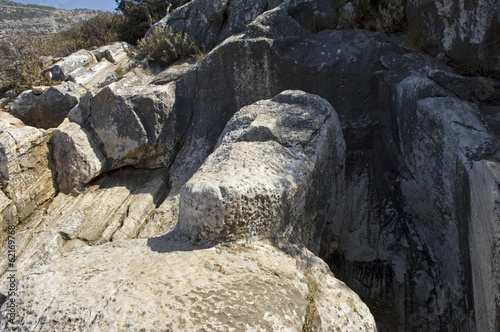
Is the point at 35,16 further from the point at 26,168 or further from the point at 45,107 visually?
Result: the point at 26,168

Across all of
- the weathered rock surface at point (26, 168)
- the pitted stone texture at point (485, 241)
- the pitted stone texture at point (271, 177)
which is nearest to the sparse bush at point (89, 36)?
the weathered rock surface at point (26, 168)

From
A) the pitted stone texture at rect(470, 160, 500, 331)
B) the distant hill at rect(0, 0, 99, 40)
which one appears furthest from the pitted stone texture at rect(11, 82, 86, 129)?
the distant hill at rect(0, 0, 99, 40)

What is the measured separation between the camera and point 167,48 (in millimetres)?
7105

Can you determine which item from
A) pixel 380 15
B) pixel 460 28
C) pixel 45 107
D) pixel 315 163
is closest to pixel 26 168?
pixel 45 107

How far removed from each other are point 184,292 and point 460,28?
14.2ft

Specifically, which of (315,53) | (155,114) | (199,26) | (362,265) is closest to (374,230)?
(362,265)

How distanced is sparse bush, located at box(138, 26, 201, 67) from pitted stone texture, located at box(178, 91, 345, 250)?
3146mm

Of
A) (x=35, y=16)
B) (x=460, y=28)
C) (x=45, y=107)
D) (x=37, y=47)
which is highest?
(x=35, y=16)

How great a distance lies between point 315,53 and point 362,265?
10.1ft

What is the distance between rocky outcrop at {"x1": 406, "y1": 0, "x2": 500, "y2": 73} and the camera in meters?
4.20

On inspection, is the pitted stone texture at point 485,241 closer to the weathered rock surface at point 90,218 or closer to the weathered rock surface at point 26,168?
the weathered rock surface at point 90,218

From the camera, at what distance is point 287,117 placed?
4250mm

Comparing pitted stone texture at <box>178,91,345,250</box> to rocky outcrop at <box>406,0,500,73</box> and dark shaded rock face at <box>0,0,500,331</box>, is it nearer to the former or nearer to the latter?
dark shaded rock face at <box>0,0,500,331</box>

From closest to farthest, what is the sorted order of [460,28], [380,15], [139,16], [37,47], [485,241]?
[485,241], [460,28], [380,15], [37,47], [139,16]
